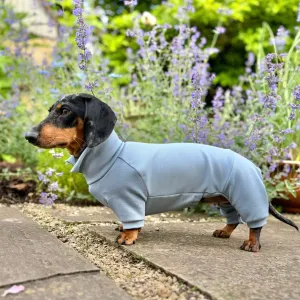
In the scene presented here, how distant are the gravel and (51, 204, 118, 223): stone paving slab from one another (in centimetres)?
9

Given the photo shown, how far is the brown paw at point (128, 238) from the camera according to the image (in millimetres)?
2111

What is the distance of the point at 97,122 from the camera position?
6.86 feet

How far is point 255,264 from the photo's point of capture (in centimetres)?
190

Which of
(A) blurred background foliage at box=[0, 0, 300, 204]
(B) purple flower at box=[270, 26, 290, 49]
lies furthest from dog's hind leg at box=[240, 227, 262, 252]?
(B) purple flower at box=[270, 26, 290, 49]

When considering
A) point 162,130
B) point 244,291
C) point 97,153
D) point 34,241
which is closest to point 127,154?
point 97,153

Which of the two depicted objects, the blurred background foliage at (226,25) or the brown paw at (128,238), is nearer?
the brown paw at (128,238)

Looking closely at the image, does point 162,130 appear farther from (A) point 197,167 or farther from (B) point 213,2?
(B) point 213,2

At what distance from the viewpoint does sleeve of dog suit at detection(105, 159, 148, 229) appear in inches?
83.7

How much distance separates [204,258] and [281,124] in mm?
1892

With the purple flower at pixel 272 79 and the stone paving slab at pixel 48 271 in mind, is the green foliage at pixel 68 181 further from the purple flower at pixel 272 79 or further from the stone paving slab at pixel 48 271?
the purple flower at pixel 272 79

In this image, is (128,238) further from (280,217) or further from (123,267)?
(280,217)

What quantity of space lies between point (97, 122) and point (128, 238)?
49 cm

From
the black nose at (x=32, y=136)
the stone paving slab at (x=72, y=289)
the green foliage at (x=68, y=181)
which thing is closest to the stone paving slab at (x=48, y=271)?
the stone paving slab at (x=72, y=289)

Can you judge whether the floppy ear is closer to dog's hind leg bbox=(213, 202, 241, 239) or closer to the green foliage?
dog's hind leg bbox=(213, 202, 241, 239)
